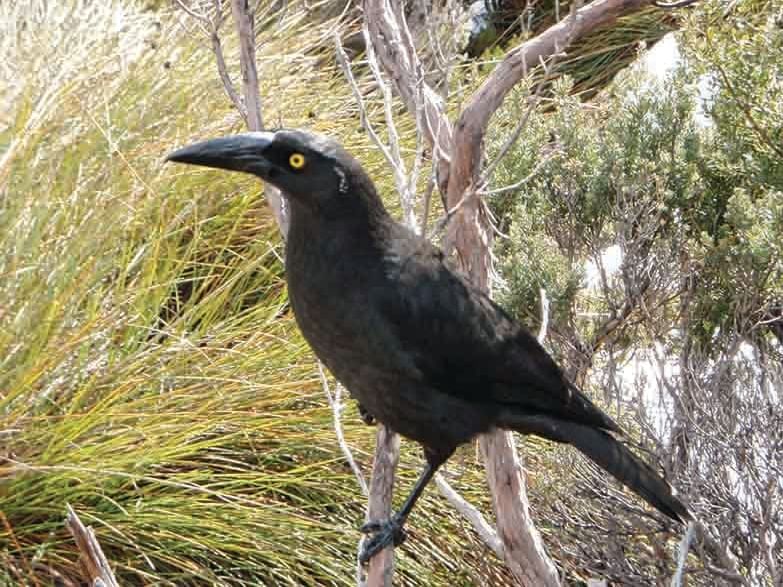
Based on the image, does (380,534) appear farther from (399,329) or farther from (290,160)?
(290,160)

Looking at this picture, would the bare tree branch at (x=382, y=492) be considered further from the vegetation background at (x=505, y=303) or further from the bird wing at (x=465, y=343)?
the vegetation background at (x=505, y=303)

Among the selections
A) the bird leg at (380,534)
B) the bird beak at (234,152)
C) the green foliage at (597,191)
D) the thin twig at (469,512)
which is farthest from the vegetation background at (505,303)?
the bird beak at (234,152)

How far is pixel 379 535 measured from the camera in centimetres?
237

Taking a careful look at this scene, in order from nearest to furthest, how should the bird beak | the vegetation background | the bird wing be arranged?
the bird beak < the bird wing < the vegetation background

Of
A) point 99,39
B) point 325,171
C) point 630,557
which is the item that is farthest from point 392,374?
point 99,39

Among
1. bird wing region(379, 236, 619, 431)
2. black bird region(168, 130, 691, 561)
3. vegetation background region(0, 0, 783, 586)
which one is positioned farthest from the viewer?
vegetation background region(0, 0, 783, 586)

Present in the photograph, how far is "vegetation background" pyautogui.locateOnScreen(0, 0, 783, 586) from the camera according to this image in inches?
119

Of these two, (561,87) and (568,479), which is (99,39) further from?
(568,479)

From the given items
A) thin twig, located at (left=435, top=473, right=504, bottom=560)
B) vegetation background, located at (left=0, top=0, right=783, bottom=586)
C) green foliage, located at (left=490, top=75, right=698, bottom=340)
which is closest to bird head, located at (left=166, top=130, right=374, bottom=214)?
thin twig, located at (left=435, top=473, right=504, bottom=560)

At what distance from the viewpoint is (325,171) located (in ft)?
6.91

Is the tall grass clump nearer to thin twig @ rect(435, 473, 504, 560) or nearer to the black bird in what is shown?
thin twig @ rect(435, 473, 504, 560)

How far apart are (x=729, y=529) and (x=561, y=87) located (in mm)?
1425

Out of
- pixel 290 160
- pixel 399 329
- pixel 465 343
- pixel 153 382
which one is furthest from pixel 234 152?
pixel 153 382

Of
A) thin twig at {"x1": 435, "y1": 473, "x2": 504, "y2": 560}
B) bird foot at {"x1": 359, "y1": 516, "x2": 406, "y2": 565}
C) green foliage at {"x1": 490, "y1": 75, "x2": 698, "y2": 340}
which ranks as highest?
green foliage at {"x1": 490, "y1": 75, "x2": 698, "y2": 340}
